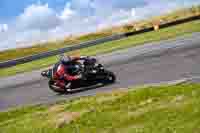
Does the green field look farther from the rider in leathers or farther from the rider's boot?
the rider in leathers

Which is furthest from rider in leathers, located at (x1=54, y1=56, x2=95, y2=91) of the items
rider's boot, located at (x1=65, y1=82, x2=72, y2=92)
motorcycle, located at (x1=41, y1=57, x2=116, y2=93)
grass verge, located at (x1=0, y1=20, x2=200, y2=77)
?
grass verge, located at (x1=0, y1=20, x2=200, y2=77)

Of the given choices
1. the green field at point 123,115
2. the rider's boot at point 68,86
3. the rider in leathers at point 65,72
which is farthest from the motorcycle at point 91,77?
the green field at point 123,115

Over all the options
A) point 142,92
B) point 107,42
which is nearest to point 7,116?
point 142,92

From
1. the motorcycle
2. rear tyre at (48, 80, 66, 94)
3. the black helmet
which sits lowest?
rear tyre at (48, 80, 66, 94)

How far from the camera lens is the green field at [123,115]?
969cm

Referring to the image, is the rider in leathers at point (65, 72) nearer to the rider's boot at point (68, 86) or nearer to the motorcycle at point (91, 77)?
the rider's boot at point (68, 86)

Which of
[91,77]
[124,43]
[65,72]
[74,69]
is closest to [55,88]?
[65,72]

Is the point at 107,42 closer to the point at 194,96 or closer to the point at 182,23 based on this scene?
the point at 182,23

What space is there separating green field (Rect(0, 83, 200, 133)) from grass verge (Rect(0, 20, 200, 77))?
761 inches

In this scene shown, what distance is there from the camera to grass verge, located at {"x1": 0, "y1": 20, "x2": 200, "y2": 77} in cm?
3472

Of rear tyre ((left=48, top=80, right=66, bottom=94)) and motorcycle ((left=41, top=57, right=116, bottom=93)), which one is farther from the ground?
motorcycle ((left=41, top=57, right=116, bottom=93))

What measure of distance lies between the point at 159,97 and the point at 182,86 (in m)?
1.42

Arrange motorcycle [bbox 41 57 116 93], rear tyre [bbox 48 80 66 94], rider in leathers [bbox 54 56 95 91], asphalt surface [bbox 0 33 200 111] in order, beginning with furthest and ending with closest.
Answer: rear tyre [bbox 48 80 66 94] → rider in leathers [bbox 54 56 95 91] → motorcycle [bbox 41 57 116 93] → asphalt surface [bbox 0 33 200 111]

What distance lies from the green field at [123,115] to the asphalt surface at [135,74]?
8.29 ft
